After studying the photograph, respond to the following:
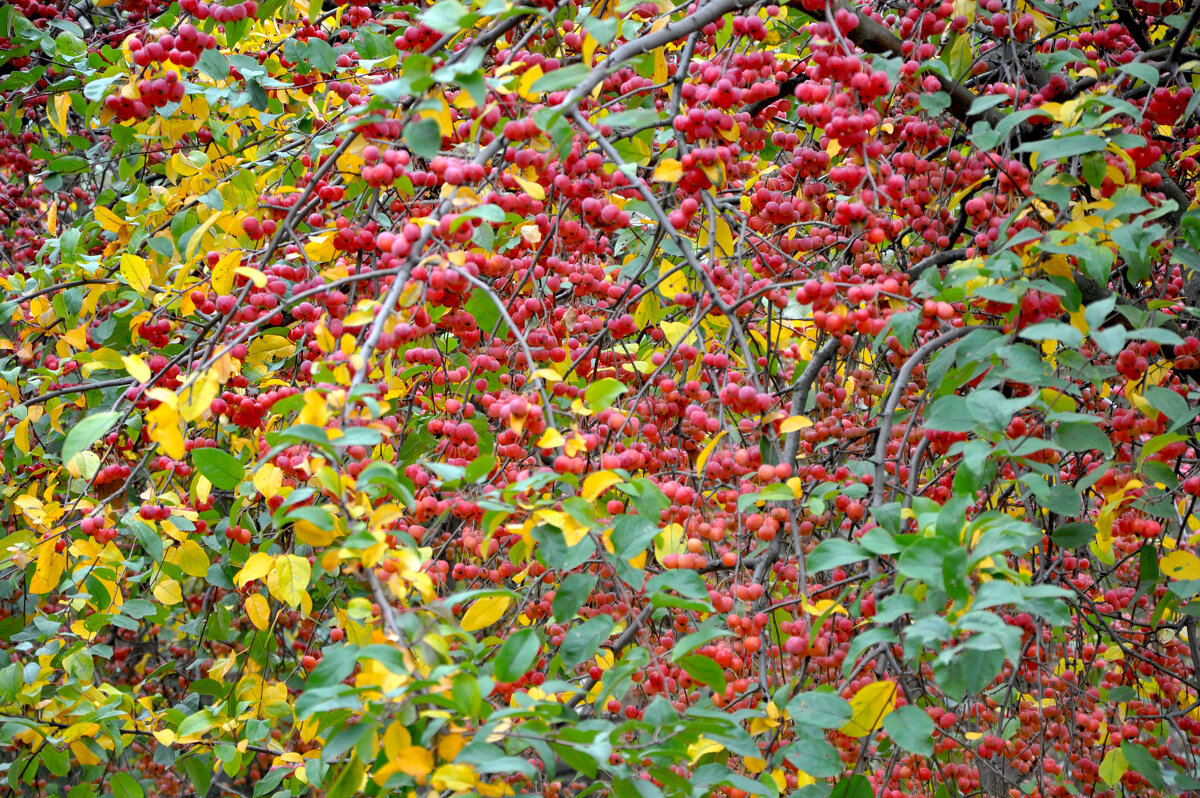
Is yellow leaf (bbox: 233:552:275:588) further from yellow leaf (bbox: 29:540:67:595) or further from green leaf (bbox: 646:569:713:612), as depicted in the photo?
green leaf (bbox: 646:569:713:612)

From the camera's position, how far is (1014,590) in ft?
3.50

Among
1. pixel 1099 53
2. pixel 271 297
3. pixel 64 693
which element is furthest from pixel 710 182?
pixel 64 693

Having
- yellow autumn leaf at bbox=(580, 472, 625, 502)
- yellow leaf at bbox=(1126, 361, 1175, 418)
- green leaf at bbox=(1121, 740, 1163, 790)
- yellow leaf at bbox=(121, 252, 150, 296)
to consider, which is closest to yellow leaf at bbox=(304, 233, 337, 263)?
yellow leaf at bbox=(121, 252, 150, 296)

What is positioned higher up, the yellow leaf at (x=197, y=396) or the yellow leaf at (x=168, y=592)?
the yellow leaf at (x=197, y=396)

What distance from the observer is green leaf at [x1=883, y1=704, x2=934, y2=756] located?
1.19 m

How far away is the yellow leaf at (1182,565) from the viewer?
56.3 inches

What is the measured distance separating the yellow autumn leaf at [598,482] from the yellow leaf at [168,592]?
1.67 metres

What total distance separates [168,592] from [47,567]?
42 centimetres

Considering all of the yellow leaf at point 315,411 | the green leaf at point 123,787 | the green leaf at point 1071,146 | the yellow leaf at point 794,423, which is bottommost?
the green leaf at point 123,787

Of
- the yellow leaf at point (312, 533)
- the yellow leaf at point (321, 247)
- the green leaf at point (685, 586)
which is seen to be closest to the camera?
the yellow leaf at point (312, 533)

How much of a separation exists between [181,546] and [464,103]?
56.2 inches

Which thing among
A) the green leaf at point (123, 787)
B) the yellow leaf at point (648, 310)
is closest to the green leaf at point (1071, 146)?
the yellow leaf at point (648, 310)

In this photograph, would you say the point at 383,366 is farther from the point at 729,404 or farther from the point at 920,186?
the point at 920,186

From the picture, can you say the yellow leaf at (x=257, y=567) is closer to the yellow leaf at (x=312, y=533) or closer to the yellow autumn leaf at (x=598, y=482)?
A: the yellow leaf at (x=312, y=533)
